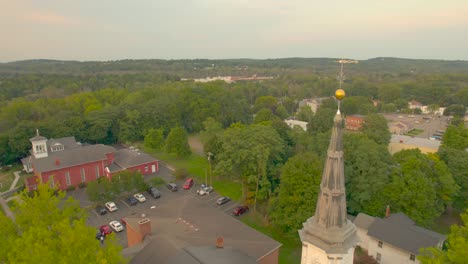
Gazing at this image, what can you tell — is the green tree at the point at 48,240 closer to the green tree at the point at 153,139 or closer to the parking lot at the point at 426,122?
the green tree at the point at 153,139

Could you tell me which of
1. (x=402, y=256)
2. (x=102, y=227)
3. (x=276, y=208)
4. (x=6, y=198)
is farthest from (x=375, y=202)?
(x=6, y=198)

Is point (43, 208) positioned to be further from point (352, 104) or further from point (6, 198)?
point (352, 104)

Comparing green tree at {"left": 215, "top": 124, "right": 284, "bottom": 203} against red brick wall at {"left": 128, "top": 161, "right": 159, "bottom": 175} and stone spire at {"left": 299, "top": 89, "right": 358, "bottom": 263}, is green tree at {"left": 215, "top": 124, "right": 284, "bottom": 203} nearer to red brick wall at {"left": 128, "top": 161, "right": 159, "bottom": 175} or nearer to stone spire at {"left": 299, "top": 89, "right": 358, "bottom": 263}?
red brick wall at {"left": 128, "top": 161, "right": 159, "bottom": 175}

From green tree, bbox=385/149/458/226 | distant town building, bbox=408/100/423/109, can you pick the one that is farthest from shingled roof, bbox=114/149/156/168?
distant town building, bbox=408/100/423/109

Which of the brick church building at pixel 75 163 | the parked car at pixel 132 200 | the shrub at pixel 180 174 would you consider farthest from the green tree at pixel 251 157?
the brick church building at pixel 75 163

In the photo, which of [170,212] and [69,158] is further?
[69,158]

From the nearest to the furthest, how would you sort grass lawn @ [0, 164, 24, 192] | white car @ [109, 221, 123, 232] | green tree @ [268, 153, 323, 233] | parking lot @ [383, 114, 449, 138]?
green tree @ [268, 153, 323, 233], white car @ [109, 221, 123, 232], grass lawn @ [0, 164, 24, 192], parking lot @ [383, 114, 449, 138]

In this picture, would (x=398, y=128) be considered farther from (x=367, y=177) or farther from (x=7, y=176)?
(x=7, y=176)

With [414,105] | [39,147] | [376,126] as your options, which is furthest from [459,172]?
[414,105]

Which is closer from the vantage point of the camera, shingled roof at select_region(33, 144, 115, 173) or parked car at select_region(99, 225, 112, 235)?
parked car at select_region(99, 225, 112, 235)
